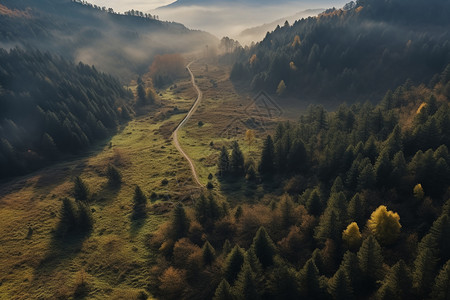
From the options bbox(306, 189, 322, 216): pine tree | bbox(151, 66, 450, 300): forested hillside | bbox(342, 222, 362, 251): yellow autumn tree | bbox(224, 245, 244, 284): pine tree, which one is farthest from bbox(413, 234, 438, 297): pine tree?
bbox(224, 245, 244, 284): pine tree

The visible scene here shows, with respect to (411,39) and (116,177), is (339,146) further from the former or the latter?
(411,39)

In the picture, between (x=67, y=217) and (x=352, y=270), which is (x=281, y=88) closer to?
(x=67, y=217)

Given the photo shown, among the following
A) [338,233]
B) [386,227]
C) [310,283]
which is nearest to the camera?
[310,283]

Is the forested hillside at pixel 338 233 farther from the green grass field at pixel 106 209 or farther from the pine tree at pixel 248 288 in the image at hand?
the green grass field at pixel 106 209

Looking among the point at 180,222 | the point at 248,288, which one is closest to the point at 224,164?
the point at 180,222

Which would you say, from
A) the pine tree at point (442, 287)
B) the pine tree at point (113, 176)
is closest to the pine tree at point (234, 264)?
the pine tree at point (442, 287)

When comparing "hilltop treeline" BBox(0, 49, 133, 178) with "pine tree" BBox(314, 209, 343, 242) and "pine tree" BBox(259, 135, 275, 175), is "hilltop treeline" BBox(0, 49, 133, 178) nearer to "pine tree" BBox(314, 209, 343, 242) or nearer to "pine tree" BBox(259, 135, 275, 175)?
"pine tree" BBox(259, 135, 275, 175)

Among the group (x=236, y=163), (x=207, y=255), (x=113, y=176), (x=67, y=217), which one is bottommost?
(x=236, y=163)
